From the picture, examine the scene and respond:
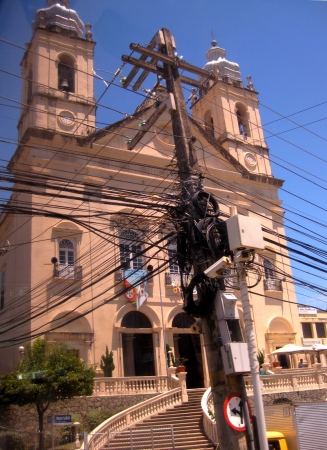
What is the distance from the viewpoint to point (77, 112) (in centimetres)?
2636

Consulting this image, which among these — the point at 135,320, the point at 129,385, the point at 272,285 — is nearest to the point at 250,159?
the point at 272,285

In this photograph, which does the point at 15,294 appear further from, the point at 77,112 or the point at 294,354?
the point at 294,354

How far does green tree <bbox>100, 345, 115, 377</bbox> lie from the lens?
21328mm

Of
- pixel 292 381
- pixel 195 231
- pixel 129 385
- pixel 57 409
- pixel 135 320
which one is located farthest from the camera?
pixel 135 320

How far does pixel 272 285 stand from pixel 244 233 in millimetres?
19873

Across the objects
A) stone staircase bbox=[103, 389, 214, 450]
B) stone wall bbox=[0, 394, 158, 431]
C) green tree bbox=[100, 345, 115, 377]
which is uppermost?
green tree bbox=[100, 345, 115, 377]

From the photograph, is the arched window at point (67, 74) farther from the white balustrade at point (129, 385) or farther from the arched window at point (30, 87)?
the white balustrade at point (129, 385)

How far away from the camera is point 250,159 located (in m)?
32.6

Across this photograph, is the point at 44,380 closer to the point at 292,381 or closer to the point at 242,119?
the point at 292,381

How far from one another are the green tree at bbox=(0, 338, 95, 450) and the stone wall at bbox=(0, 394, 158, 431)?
0.72 metres

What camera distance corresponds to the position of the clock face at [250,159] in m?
32.3

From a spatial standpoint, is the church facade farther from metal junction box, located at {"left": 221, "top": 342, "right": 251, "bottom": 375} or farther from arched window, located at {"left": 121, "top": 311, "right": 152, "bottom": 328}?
metal junction box, located at {"left": 221, "top": 342, "right": 251, "bottom": 375}

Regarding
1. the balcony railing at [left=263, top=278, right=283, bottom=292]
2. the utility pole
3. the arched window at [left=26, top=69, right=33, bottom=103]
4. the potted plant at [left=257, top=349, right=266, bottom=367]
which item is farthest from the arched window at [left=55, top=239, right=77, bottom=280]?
the balcony railing at [left=263, top=278, right=283, bottom=292]

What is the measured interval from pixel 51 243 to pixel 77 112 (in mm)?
7604
